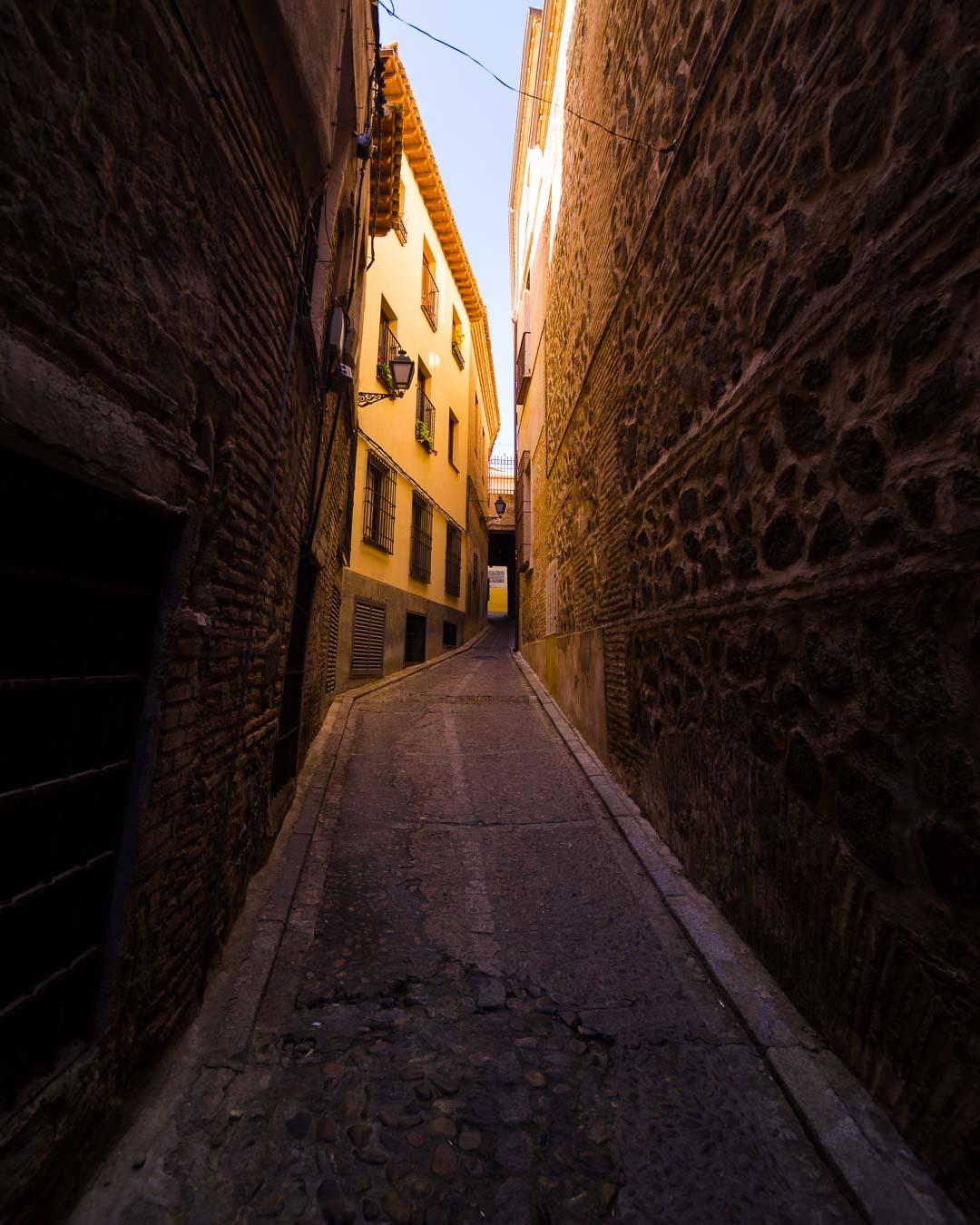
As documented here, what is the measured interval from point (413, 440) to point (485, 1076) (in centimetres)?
1105

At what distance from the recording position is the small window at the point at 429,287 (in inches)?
490


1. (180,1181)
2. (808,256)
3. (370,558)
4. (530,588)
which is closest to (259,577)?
(180,1181)

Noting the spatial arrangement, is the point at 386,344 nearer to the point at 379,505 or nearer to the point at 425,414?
the point at 425,414

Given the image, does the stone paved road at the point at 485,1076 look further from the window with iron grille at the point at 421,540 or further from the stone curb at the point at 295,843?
the window with iron grille at the point at 421,540

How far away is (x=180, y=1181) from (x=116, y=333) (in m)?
2.29

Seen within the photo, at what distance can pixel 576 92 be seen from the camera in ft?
23.1

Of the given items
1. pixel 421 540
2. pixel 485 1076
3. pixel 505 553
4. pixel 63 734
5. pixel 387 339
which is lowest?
pixel 485 1076

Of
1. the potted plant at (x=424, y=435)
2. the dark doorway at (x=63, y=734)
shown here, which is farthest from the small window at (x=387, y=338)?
the dark doorway at (x=63, y=734)

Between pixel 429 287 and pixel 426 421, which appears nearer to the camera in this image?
pixel 426 421

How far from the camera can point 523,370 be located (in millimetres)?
13664

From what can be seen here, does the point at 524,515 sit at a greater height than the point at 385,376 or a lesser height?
lesser

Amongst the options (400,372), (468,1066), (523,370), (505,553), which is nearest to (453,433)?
(523,370)

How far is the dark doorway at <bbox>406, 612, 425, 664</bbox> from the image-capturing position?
12.2 m

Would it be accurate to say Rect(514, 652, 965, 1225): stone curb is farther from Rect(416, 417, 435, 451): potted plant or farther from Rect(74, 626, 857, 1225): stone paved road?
Rect(416, 417, 435, 451): potted plant
